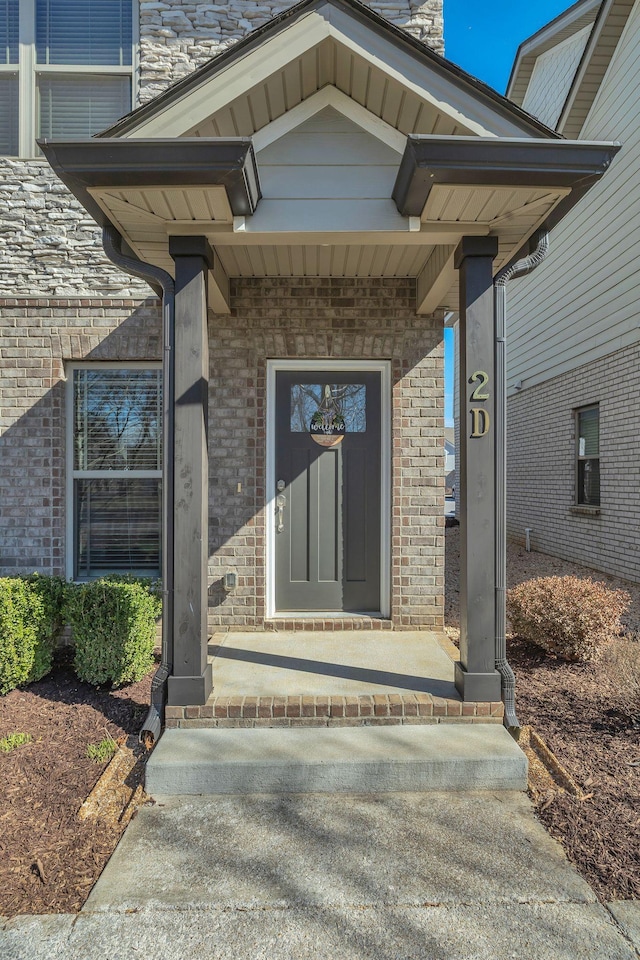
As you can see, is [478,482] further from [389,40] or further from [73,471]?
[73,471]

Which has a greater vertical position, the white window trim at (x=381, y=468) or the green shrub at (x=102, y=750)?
the white window trim at (x=381, y=468)

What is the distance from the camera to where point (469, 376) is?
3102mm

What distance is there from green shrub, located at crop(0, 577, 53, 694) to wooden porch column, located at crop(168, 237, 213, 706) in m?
1.36

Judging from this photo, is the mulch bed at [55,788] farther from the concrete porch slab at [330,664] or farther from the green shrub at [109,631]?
the concrete porch slab at [330,664]

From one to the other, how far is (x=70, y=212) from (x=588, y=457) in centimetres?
708

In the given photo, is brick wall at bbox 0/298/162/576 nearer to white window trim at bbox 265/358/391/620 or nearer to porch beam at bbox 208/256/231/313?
porch beam at bbox 208/256/231/313

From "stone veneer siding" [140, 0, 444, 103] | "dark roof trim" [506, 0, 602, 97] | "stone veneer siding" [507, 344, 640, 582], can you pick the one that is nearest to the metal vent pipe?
"stone veneer siding" [140, 0, 444, 103]

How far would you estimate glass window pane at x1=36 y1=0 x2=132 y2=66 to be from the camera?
4551 mm

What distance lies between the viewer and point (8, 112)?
15.0ft

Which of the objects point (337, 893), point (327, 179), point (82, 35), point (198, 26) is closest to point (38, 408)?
point (327, 179)

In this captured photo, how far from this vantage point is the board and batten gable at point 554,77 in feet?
28.2

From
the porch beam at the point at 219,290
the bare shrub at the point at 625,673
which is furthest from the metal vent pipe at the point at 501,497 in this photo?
the porch beam at the point at 219,290

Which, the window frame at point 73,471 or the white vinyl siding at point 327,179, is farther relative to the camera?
the window frame at point 73,471

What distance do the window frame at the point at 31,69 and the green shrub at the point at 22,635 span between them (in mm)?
3581
